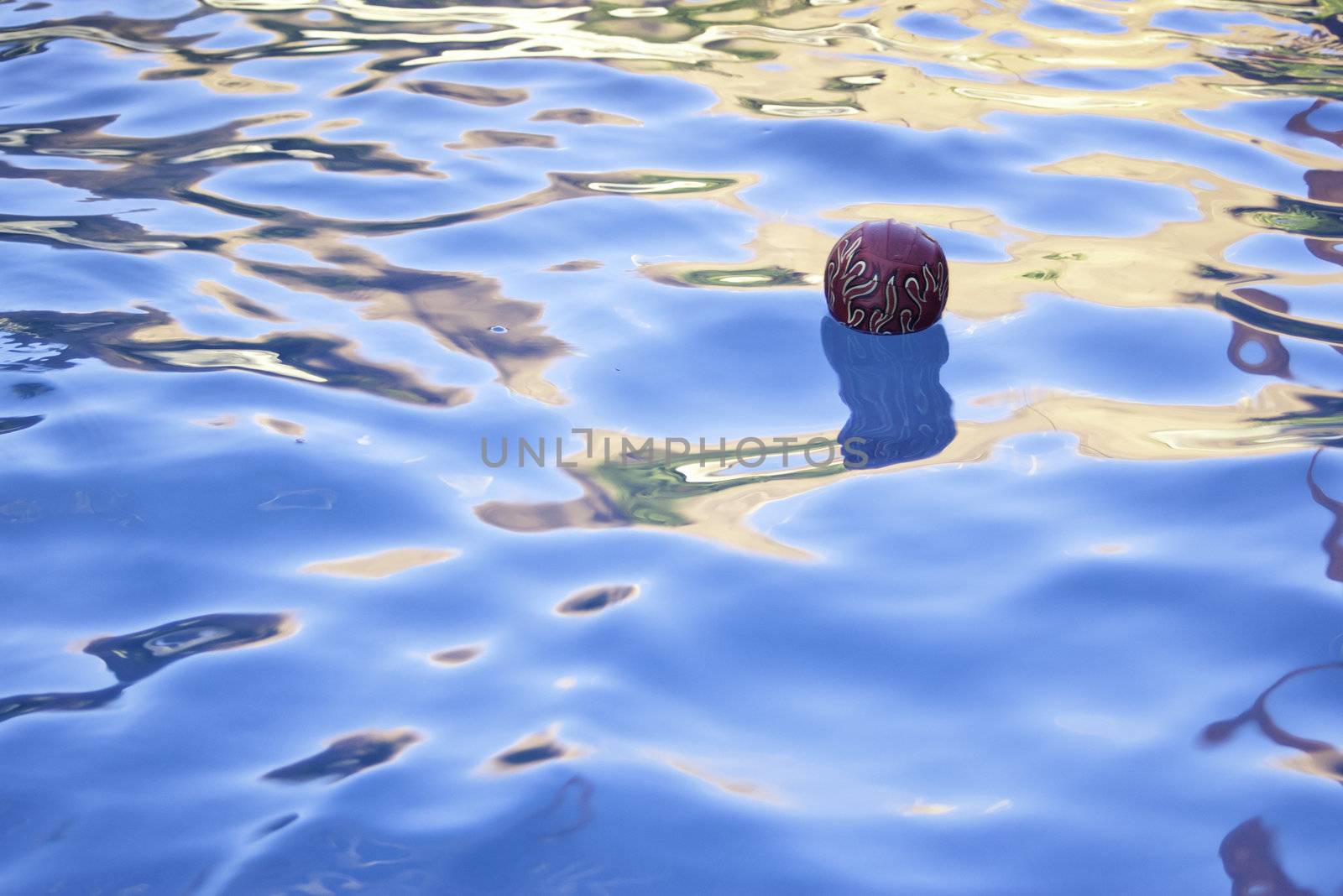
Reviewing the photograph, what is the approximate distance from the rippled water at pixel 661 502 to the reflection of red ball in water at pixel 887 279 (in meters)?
0.10

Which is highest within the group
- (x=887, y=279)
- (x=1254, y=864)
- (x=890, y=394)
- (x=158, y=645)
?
(x=887, y=279)

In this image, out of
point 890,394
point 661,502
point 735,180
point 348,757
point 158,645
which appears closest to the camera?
point 348,757

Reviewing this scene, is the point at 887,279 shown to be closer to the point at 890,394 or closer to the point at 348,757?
the point at 890,394

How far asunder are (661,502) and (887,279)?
96 cm

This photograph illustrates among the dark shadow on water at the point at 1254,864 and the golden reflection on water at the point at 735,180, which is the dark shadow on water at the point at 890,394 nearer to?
the golden reflection on water at the point at 735,180

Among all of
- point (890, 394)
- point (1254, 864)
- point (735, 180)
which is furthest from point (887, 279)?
point (1254, 864)

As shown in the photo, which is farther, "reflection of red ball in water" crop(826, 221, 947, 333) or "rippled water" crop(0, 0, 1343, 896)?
"reflection of red ball in water" crop(826, 221, 947, 333)

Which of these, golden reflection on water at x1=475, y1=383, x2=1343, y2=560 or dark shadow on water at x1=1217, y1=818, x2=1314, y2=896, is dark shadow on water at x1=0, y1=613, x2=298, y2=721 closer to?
golden reflection on water at x1=475, y1=383, x2=1343, y2=560

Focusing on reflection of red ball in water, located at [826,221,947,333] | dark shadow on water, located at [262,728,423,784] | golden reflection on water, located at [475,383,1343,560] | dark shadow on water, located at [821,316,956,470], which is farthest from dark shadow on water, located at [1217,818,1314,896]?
reflection of red ball in water, located at [826,221,947,333]

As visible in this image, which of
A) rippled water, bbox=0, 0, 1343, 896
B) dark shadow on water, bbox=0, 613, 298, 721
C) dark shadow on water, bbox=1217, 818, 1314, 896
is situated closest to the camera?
dark shadow on water, bbox=1217, 818, 1314, 896

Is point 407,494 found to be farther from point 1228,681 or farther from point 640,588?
point 1228,681

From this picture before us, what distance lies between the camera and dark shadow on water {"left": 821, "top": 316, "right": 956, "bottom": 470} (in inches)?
121

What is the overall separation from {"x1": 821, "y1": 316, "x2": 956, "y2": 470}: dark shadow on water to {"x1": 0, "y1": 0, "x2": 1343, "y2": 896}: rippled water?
0.7 inches

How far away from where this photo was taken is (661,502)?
2.89 metres
